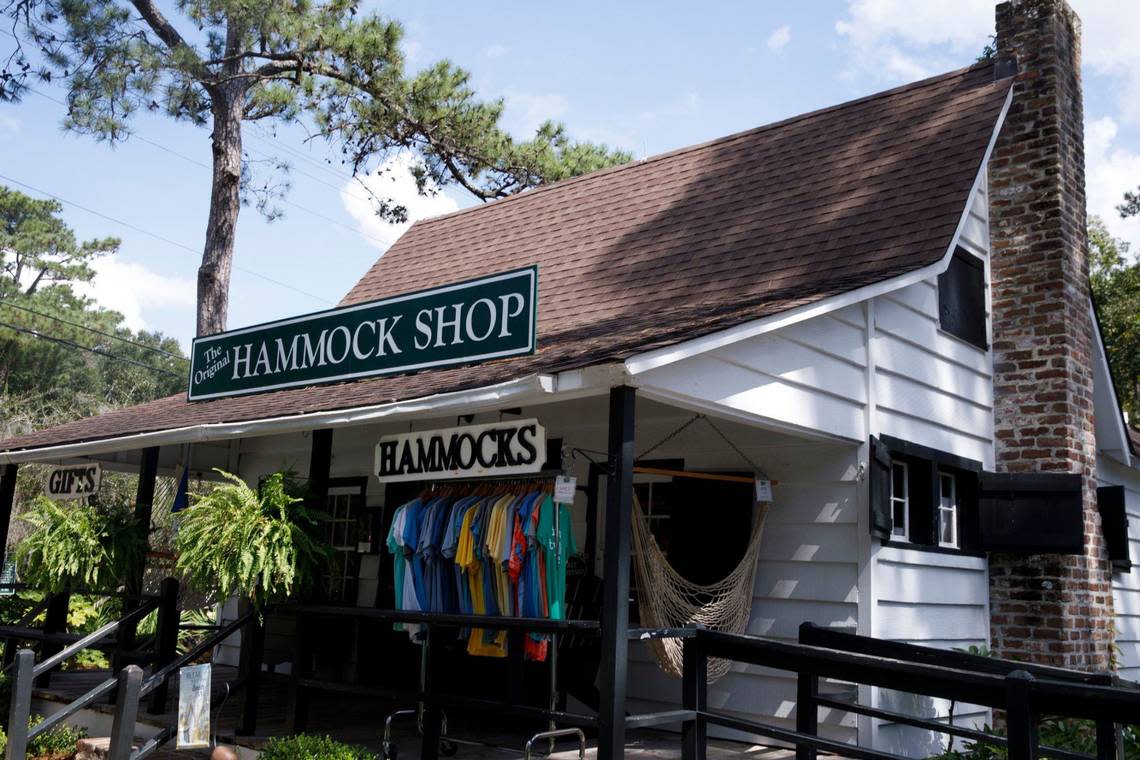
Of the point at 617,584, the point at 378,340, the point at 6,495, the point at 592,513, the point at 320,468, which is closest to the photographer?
the point at 617,584

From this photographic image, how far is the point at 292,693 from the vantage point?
7332 mm

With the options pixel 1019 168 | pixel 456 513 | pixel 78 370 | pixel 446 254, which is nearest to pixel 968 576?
pixel 1019 168

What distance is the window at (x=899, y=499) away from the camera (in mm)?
8172

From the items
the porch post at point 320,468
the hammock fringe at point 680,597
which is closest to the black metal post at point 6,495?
the porch post at point 320,468

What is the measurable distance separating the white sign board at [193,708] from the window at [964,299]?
20.1 feet

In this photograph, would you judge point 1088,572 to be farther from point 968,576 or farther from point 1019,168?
point 1019,168

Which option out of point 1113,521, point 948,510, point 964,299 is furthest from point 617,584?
point 1113,521

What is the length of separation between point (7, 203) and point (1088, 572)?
4206cm

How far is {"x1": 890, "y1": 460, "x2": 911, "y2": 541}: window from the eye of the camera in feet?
26.8

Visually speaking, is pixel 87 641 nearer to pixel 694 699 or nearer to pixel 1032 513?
pixel 694 699

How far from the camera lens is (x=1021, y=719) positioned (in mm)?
4352

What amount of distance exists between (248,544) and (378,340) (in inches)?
64.2

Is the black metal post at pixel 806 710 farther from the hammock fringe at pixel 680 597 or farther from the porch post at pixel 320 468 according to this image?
the porch post at pixel 320 468

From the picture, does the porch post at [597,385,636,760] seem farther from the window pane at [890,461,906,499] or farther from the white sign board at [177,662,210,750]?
the window pane at [890,461,906,499]
